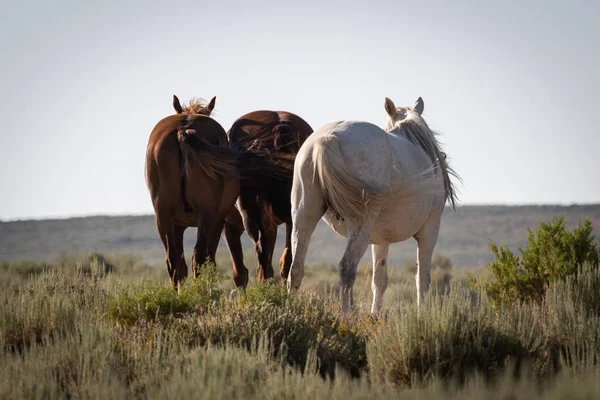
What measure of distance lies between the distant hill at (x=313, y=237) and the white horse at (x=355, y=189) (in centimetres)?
3955

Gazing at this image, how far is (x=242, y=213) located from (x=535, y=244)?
372 centimetres

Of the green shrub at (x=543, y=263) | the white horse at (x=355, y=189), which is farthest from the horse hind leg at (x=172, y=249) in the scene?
the green shrub at (x=543, y=263)

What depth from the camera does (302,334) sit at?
22.7ft

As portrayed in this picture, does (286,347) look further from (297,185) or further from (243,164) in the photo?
(243,164)

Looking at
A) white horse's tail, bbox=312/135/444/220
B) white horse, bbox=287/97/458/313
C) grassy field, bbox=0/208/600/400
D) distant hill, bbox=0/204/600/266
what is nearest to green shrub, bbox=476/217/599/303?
grassy field, bbox=0/208/600/400

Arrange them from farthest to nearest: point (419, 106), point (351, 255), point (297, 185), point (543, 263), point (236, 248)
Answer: point (236, 248), point (419, 106), point (543, 263), point (297, 185), point (351, 255)

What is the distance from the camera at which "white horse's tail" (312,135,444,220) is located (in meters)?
7.66

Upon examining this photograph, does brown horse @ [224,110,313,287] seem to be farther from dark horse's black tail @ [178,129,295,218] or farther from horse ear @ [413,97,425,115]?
horse ear @ [413,97,425,115]

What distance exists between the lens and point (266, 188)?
10422 mm

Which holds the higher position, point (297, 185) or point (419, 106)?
point (419, 106)

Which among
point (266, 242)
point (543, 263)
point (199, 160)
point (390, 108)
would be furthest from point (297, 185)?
point (543, 263)

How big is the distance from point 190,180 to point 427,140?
272 cm

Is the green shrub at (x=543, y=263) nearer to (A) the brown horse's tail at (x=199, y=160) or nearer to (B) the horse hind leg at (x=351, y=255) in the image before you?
(B) the horse hind leg at (x=351, y=255)

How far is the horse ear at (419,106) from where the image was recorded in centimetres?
1018
